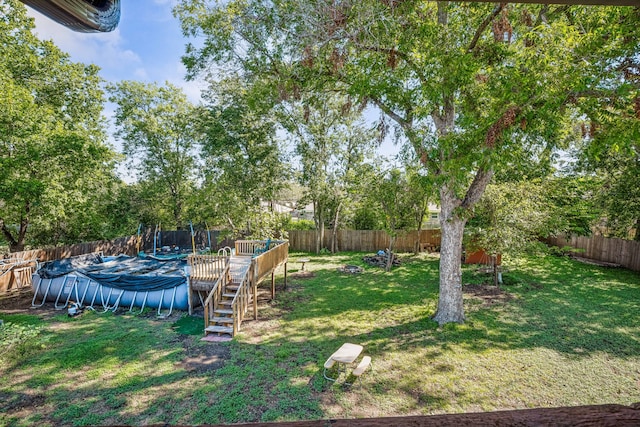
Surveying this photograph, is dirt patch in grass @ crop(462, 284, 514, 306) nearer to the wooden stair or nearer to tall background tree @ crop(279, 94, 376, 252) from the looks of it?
the wooden stair

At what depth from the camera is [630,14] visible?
17.2ft

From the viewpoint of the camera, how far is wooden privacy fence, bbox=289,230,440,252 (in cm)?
2058

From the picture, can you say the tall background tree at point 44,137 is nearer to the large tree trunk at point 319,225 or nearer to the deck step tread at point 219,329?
the deck step tread at point 219,329

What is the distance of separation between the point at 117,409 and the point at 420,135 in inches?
338

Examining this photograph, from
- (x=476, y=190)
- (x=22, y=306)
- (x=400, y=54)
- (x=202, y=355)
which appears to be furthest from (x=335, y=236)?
(x=22, y=306)

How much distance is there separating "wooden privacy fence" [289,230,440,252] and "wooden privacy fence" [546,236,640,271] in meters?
7.26

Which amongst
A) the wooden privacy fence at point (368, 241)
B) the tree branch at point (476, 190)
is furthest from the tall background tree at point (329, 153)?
the tree branch at point (476, 190)

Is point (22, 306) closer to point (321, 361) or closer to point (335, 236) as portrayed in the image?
point (321, 361)

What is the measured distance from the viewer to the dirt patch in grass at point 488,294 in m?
10.8

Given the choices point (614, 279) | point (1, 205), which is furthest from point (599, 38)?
point (1, 205)

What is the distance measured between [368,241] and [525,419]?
2086 centimetres

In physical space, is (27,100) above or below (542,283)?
above

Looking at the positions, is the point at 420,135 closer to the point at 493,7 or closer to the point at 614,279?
the point at 493,7

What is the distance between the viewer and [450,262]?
8.79 metres
